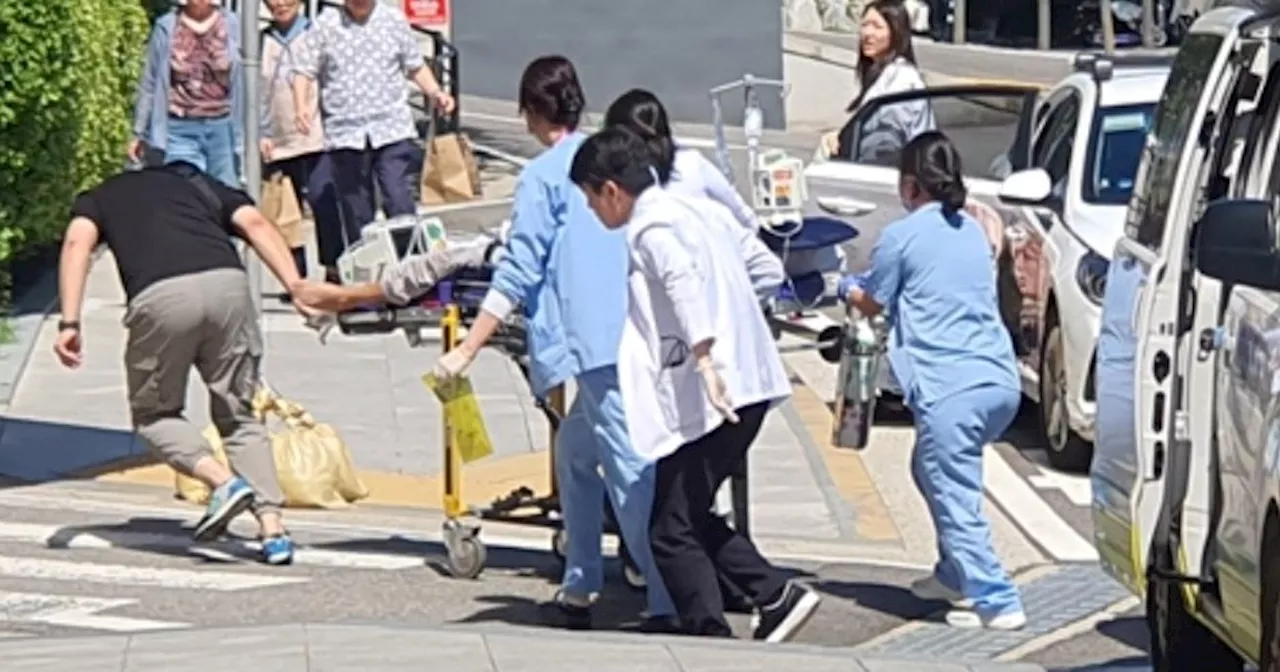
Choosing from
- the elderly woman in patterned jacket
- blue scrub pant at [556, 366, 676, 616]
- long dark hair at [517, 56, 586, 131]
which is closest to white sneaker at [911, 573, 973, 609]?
blue scrub pant at [556, 366, 676, 616]

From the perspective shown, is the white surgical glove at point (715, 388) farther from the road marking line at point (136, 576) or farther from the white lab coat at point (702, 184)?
the road marking line at point (136, 576)

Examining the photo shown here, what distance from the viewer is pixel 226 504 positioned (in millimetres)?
10242

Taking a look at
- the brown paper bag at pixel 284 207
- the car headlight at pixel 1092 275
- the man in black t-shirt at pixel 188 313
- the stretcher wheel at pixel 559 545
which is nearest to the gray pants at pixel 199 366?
the man in black t-shirt at pixel 188 313

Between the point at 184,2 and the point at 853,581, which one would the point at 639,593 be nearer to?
the point at 853,581

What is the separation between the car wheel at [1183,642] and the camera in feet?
26.0

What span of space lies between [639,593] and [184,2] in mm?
6291

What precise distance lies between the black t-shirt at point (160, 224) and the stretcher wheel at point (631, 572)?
180 cm

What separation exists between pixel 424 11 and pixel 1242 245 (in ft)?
70.1

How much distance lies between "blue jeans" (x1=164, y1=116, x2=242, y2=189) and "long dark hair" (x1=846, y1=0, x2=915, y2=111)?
3469mm

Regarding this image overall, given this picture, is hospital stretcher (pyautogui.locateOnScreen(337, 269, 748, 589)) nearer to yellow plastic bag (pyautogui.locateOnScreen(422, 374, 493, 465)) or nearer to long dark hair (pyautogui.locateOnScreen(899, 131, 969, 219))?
yellow plastic bag (pyautogui.locateOnScreen(422, 374, 493, 465))

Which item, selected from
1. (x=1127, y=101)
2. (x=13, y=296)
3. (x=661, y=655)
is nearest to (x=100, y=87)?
(x=13, y=296)

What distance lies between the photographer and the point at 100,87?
56.7 ft

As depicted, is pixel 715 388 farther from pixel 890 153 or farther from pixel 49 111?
pixel 890 153

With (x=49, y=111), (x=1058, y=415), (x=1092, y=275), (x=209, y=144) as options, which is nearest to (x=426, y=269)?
(x=1092, y=275)
